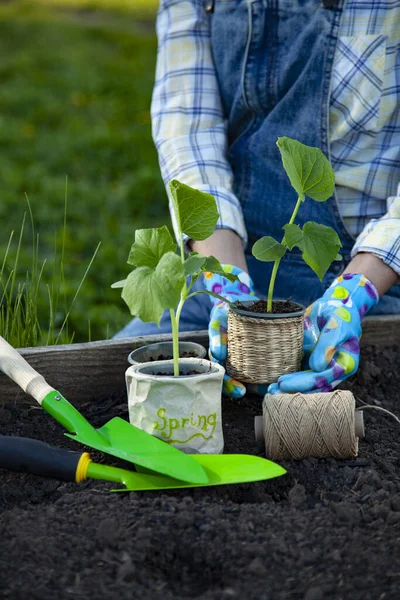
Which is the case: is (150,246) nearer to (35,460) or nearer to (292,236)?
(292,236)

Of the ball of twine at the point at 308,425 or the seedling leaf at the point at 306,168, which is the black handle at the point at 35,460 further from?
the seedling leaf at the point at 306,168

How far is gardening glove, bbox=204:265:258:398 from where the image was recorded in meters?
1.58

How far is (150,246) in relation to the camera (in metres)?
1.36

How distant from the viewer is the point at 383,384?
1806mm

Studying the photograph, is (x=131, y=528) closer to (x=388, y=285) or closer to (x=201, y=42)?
(x=388, y=285)

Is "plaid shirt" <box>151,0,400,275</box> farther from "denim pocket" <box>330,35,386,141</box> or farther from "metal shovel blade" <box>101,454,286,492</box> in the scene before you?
"metal shovel blade" <box>101,454,286,492</box>

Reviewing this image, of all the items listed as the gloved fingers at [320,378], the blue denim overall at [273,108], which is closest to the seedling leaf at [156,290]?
the gloved fingers at [320,378]

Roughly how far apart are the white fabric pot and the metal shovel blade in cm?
5

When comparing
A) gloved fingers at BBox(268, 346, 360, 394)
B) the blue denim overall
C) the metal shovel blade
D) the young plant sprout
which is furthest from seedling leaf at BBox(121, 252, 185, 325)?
the blue denim overall

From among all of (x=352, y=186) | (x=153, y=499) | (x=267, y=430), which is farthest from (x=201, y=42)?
(x=153, y=499)

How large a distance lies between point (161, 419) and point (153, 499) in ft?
0.56

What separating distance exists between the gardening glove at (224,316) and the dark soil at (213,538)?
25 centimetres

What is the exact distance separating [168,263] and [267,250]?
11.1 inches

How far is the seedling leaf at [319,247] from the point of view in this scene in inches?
56.3
